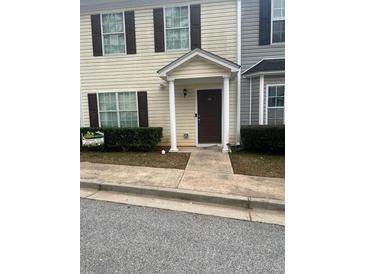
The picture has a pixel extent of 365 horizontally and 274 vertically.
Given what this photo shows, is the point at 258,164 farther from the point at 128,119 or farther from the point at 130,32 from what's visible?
the point at 130,32

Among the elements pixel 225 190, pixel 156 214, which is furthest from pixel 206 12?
pixel 156 214

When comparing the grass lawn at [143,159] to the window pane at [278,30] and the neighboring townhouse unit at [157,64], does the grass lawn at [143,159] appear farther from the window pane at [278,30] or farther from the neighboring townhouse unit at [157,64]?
the window pane at [278,30]

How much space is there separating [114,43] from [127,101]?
2.20 m

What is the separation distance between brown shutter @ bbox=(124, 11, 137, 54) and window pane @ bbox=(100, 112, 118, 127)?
98.7 inches

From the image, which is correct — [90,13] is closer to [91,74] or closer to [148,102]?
[91,74]

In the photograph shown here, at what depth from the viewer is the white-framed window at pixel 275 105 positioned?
7480mm

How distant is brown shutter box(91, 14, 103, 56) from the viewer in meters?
8.19

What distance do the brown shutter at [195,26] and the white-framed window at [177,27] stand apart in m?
0.15

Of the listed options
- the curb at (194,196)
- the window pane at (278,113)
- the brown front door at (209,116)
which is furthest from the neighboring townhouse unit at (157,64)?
the curb at (194,196)

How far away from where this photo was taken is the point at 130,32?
26.5 feet

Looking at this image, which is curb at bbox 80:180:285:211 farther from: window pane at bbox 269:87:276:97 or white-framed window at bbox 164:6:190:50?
white-framed window at bbox 164:6:190:50

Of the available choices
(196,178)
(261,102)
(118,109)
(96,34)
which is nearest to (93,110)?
(118,109)

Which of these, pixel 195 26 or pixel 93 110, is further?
pixel 93 110
